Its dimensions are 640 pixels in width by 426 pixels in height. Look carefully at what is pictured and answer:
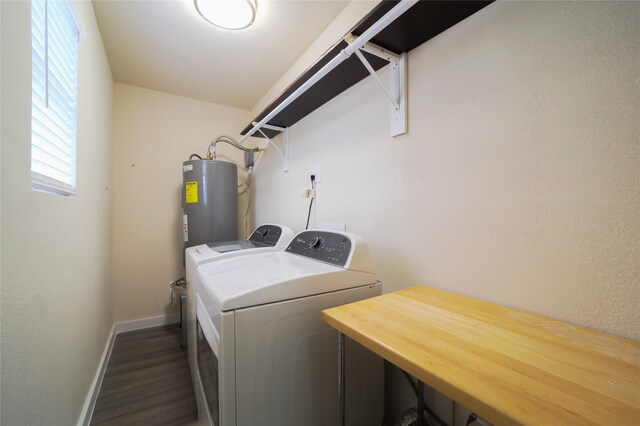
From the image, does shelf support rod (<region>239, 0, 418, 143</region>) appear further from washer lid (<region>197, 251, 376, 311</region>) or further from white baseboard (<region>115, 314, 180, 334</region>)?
white baseboard (<region>115, 314, 180, 334</region>)

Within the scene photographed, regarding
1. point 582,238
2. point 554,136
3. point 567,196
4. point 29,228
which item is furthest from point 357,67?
point 29,228

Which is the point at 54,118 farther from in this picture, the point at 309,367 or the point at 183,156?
the point at 183,156

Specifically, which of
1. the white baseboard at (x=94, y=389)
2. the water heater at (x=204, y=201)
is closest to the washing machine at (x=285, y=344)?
the white baseboard at (x=94, y=389)

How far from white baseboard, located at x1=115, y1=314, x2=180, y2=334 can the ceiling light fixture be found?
2.65 meters

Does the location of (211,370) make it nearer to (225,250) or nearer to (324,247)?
(324,247)

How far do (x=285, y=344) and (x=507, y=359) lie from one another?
593mm

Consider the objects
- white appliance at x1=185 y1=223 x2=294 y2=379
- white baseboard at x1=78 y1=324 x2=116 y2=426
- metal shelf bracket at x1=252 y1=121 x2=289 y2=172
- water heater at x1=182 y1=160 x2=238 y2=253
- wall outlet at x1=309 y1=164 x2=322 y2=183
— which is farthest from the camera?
water heater at x1=182 y1=160 x2=238 y2=253

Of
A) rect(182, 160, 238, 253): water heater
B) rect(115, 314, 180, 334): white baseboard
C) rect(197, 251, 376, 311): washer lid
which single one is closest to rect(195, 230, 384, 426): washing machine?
rect(197, 251, 376, 311): washer lid

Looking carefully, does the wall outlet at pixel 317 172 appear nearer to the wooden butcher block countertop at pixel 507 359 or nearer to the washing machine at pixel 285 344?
the washing machine at pixel 285 344

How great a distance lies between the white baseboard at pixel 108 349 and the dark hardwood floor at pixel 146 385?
0.15ft

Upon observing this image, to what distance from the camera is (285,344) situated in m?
0.79

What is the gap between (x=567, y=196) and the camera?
677 millimetres

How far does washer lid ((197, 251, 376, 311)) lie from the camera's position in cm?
74

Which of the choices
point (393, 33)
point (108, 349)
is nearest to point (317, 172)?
point (393, 33)
